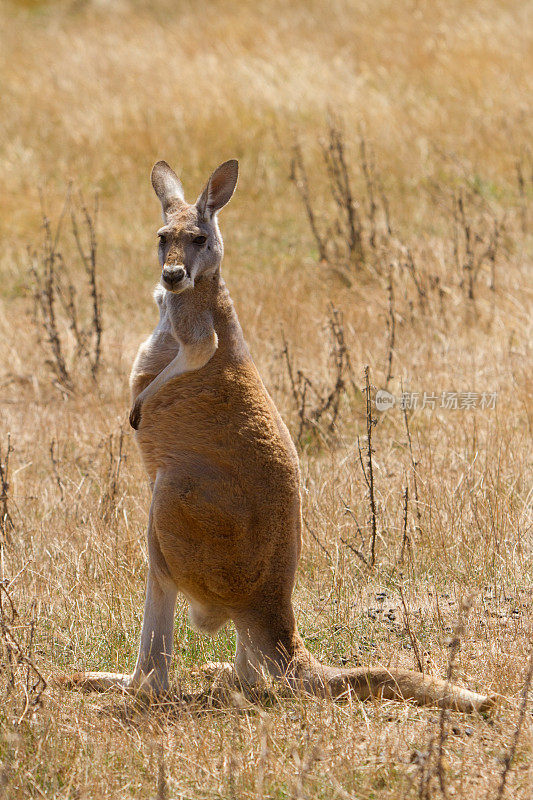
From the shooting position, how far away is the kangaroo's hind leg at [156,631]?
3260mm

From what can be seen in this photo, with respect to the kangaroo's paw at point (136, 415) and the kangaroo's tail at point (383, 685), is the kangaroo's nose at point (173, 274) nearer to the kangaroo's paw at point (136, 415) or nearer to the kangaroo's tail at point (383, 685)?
the kangaroo's paw at point (136, 415)

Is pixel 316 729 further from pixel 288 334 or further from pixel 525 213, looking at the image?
pixel 525 213

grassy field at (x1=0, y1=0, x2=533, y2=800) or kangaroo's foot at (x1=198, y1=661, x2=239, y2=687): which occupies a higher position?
grassy field at (x1=0, y1=0, x2=533, y2=800)

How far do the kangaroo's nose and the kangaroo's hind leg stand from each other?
2.56ft

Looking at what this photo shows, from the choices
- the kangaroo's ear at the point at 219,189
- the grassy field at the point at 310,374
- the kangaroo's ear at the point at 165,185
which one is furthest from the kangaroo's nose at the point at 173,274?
the grassy field at the point at 310,374

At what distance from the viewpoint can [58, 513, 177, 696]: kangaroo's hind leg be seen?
3.26 meters

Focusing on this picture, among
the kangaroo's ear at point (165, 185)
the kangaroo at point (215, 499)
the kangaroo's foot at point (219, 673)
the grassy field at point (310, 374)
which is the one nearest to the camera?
the grassy field at point (310, 374)

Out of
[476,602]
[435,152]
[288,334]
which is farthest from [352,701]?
[435,152]

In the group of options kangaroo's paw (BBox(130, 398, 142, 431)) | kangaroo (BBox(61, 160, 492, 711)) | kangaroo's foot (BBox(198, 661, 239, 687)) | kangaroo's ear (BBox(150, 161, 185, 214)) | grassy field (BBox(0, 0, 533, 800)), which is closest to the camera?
grassy field (BBox(0, 0, 533, 800))

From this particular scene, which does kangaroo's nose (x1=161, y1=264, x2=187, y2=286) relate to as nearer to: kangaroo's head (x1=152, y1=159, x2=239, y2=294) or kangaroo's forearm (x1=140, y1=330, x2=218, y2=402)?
kangaroo's head (x1=152, y1=159, x2=239, y2=294)

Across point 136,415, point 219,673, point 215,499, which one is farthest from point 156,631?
point 136,415

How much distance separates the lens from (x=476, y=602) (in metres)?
3.93

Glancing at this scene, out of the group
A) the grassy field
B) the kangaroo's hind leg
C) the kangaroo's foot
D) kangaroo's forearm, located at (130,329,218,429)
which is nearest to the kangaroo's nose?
kangaroo's forearm, located at (130,329,218,429)

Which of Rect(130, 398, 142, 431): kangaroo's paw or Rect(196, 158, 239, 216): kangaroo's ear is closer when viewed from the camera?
Rect(130, 398, 142, 431): kangaroo's paw
